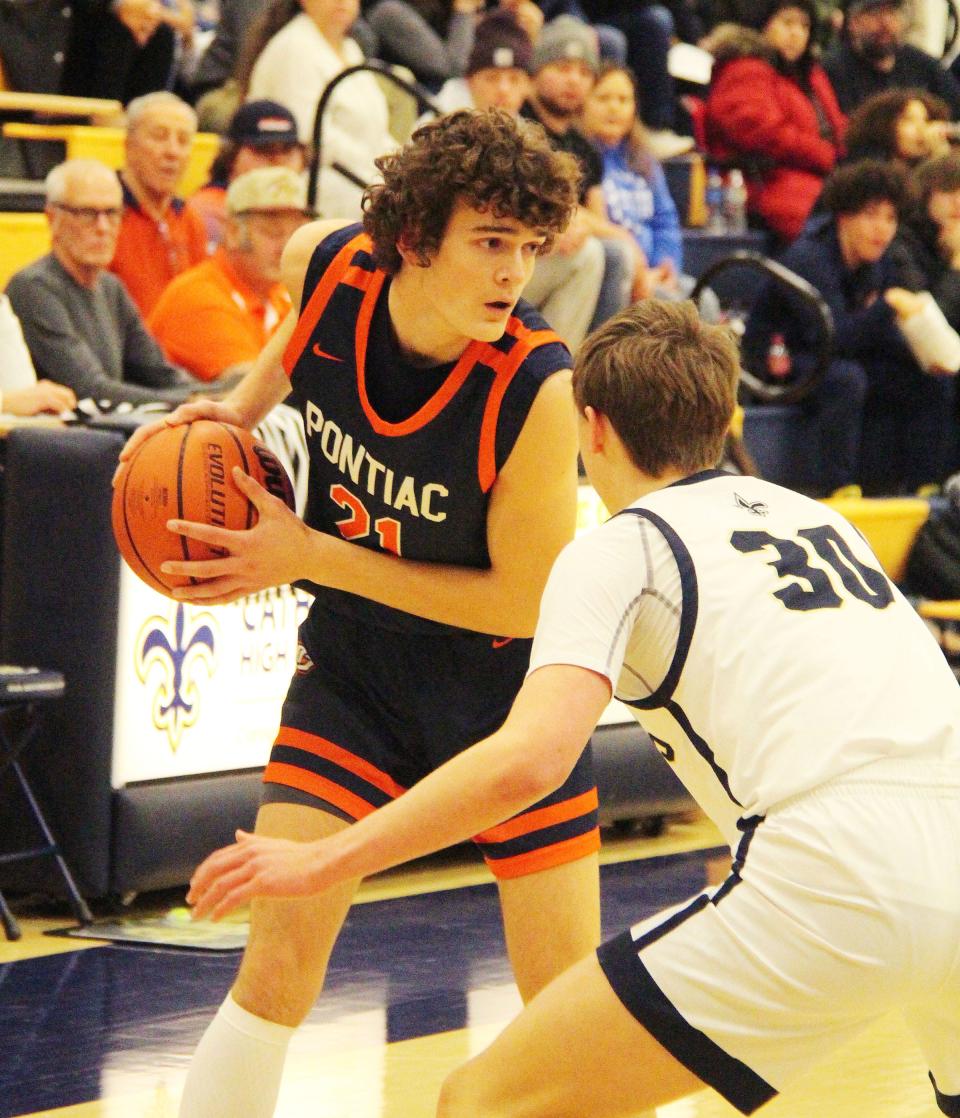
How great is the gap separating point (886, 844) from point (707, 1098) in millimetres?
1976

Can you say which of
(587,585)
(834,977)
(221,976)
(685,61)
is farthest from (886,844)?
(685,61)

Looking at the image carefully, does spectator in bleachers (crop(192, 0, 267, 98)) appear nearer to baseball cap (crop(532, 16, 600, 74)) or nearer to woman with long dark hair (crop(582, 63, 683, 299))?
baseball cap (crop(532, 16, 600, 74))

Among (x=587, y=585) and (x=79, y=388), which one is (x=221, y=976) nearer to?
Answer: (x=79, y=388)

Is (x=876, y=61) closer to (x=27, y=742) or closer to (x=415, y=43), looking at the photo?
(x=415, y=43)

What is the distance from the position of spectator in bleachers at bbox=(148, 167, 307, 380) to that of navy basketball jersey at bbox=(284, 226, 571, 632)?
3.46m

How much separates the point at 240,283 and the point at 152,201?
2.93ft

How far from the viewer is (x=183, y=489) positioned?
3.28 meters

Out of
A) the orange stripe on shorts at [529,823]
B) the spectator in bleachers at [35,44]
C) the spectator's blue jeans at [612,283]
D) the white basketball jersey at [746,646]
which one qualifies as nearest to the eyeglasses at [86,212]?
the spectator's blue jeans at [612,283]

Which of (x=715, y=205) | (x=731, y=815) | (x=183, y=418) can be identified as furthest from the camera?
(x=715, y=205)

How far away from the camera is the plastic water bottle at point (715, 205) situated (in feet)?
35.2

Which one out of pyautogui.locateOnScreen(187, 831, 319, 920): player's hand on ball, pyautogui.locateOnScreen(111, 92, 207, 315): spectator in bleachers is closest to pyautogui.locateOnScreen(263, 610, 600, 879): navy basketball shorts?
pyautogui.locateOnScreen(187, 831, 319, 920): player's hand on ball

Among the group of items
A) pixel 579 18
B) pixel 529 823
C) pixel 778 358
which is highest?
pixel 579 18

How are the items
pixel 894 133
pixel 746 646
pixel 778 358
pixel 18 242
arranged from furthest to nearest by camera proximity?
1. pixel 894 133
2. pixel 778 358
3. pixel 18 242
4. pixel 746 646

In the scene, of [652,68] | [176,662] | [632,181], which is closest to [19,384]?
[176,662]
